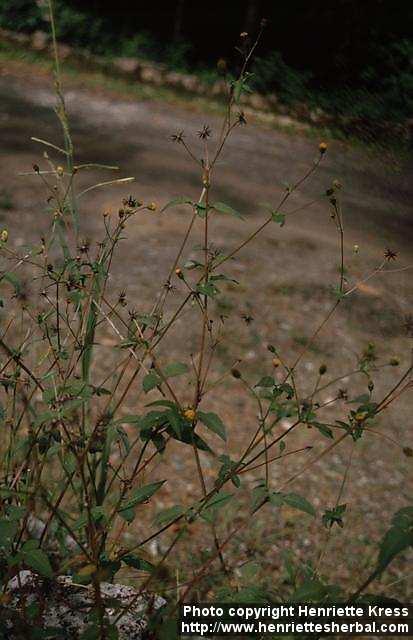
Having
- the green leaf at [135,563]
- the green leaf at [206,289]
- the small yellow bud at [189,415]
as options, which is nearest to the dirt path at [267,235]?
the green leaf at [206,289]

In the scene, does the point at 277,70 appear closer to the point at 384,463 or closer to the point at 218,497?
the point at 384,463

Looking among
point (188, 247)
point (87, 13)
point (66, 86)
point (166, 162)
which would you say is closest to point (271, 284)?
point (188, 247)

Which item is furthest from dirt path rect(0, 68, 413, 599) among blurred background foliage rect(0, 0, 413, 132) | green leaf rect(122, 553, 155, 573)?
blurred background foliage rect(0, 0, 413, 132)

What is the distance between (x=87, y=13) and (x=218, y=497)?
33.7ft

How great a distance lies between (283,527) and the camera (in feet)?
9.55

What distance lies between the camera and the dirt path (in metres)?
2.90

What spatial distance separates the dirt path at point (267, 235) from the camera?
2.90 meters

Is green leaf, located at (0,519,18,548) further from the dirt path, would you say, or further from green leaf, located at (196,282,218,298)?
the dirt path

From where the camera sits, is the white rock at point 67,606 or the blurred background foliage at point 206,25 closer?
the white rock at point 67,606

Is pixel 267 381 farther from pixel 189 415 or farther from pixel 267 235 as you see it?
pixel 267 235

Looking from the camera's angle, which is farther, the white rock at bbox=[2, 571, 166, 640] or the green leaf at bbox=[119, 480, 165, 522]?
the white rock at bbox=[2, 571, 166, 640]

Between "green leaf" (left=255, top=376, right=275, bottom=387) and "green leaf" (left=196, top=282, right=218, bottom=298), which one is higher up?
"green leaf" (left=196, top=282, right=218, bottom=298)

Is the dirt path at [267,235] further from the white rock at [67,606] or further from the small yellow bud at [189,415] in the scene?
the white rock at [67,606]

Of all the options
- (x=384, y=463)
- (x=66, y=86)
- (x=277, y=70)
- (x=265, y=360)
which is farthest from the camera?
(x=66, y=86)
